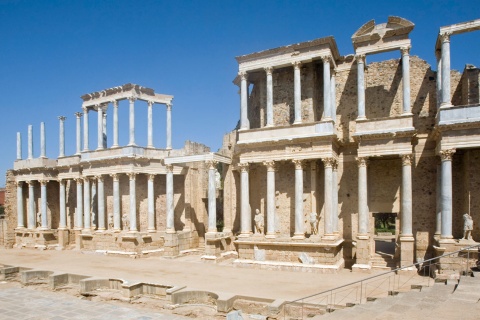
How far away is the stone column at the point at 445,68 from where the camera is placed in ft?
52.5

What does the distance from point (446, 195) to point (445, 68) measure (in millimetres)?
5747

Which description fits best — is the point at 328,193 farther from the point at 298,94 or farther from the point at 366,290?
the point at 366,290

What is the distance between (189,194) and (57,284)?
38.9 feet

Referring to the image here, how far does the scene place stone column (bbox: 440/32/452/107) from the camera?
630 inches

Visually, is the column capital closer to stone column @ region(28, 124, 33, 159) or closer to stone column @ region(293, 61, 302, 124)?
stone column @ region(293, 61, 302, 124)

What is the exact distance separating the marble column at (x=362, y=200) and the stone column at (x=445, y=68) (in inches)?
174

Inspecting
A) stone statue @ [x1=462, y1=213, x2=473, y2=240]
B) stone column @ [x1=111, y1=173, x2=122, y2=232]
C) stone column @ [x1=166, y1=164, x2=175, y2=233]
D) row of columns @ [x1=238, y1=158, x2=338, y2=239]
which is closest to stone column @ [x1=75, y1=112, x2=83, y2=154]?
stone column @ [x1=111, y1=173, x2=122, y2=232]

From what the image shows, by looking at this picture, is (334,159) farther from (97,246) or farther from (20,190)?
(20,190)

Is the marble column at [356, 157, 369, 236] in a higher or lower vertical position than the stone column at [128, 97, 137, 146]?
lower

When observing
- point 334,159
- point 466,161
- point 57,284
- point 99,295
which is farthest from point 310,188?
point 57,284

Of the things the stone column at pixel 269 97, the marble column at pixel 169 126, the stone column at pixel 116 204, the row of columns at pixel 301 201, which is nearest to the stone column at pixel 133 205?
the stone column at pixel 116 204

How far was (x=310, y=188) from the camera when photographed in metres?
20.3

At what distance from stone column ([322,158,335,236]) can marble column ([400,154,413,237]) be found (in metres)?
3.36

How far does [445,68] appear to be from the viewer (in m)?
16.3
